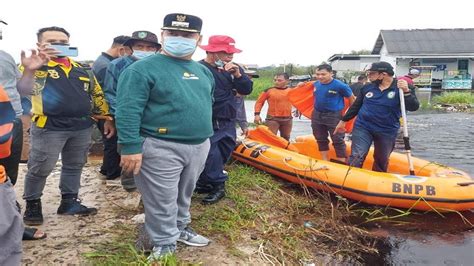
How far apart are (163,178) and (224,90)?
69.7 inches

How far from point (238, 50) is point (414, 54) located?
101ft

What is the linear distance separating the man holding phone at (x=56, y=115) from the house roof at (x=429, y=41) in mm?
31921

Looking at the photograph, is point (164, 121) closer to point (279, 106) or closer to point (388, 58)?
point (279, 106)

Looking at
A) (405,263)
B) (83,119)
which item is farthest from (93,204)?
(405,263)

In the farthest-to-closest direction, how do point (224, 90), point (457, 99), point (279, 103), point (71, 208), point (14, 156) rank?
point (457, 99)
point (279, 103)
point (224, 90)
point (71, 208)
point (14, 156)

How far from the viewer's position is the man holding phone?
3.40m

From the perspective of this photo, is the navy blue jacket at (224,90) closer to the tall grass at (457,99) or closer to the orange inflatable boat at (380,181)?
the orange inflatable boat at (380,181)

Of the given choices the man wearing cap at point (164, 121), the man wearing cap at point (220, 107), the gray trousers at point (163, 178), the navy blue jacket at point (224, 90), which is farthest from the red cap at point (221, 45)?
the gray trousers at point (163, 178)

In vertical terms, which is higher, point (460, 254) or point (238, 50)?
point (238, 50)

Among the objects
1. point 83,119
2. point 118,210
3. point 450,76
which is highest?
point 83,119

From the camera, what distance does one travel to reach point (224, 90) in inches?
172

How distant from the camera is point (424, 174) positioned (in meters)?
5.91

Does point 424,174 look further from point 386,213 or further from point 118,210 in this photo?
point 118,210

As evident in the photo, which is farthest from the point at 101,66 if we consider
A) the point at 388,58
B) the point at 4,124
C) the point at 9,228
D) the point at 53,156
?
the point at 388,58
